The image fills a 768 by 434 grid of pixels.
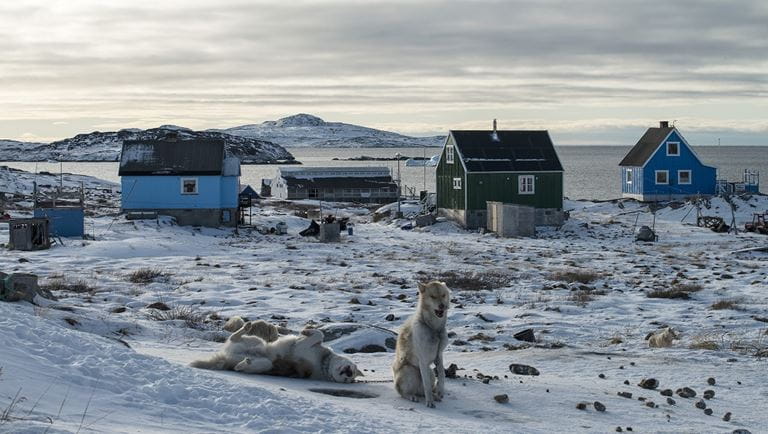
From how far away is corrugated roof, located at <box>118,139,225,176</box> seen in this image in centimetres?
4375

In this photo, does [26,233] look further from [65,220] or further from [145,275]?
[145,275]

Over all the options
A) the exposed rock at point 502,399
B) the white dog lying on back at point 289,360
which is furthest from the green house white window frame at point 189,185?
the exposed rock at point 502,399

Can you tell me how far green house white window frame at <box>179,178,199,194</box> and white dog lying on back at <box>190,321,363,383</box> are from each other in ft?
113

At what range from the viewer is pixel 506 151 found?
49.0 metres

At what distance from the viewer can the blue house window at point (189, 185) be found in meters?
43.8

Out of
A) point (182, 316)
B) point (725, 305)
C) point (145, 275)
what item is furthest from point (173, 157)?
point (725, 305)

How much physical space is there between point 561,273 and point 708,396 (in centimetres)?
1632

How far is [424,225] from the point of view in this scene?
4838 cm

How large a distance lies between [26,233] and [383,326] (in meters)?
18.5

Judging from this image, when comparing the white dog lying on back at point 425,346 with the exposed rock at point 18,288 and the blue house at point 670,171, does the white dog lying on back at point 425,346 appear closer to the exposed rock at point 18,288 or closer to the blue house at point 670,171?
the exposed rock at point 18,288

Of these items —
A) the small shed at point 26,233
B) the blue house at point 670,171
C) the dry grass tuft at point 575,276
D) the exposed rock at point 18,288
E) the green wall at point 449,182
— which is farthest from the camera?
the blue house at point 670,171

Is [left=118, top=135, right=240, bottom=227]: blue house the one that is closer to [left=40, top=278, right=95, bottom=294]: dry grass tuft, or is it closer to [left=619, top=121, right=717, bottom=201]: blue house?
[left=40, top=278, right=95, bottom=294]: dry grass tuft

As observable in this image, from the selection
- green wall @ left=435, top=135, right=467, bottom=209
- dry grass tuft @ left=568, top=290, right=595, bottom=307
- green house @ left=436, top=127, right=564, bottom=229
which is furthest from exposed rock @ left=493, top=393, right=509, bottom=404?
green wall @ left=435, top=135, right=467, bottom=209

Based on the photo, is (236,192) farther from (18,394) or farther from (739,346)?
(18,394)
